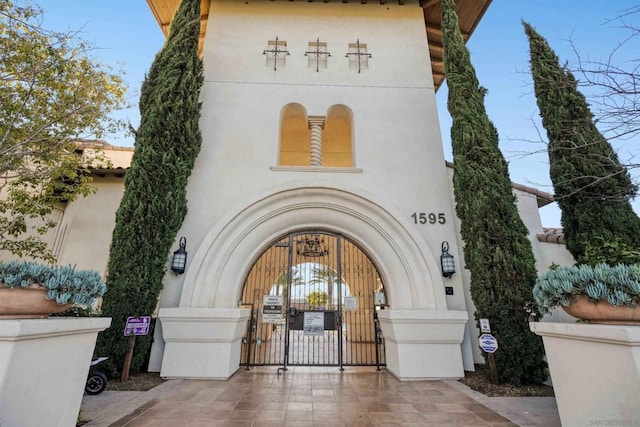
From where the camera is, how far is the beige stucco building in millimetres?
5238

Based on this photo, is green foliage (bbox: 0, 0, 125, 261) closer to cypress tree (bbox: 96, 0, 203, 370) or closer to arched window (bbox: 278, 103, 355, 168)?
cypress tree (bbox: 96, 0, 203, 370)

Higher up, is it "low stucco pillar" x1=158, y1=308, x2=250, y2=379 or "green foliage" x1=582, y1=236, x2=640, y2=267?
"green foliage" x1=582, y1=236, x2=640, y2=267

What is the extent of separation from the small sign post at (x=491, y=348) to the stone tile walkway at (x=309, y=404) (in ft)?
2.31

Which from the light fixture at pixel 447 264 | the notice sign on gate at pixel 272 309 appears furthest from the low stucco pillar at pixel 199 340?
the light fixture at pixel 447 264

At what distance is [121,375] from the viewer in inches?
182

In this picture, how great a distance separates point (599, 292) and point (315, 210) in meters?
4.56

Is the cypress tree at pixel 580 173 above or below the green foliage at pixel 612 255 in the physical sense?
above

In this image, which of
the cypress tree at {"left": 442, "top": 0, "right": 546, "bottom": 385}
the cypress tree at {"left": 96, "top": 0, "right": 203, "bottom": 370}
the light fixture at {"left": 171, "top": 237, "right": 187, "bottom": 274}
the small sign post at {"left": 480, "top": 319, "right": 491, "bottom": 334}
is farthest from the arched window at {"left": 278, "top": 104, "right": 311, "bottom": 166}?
the small sign post at {"left": 480, "top": 319, "right": 491, "bottom": 334}

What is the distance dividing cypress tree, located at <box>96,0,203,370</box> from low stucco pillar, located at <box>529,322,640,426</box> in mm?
5607

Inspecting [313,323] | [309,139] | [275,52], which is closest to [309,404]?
[313,323]

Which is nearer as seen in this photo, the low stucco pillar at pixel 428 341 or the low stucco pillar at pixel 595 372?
the low stucco pillar at pixel 595 372

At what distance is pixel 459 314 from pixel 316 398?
2.91 metres

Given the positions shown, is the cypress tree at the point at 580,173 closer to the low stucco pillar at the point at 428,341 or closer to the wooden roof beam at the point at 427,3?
A: the low stucco pillar at the point at 428,341

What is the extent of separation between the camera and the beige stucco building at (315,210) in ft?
17.2
